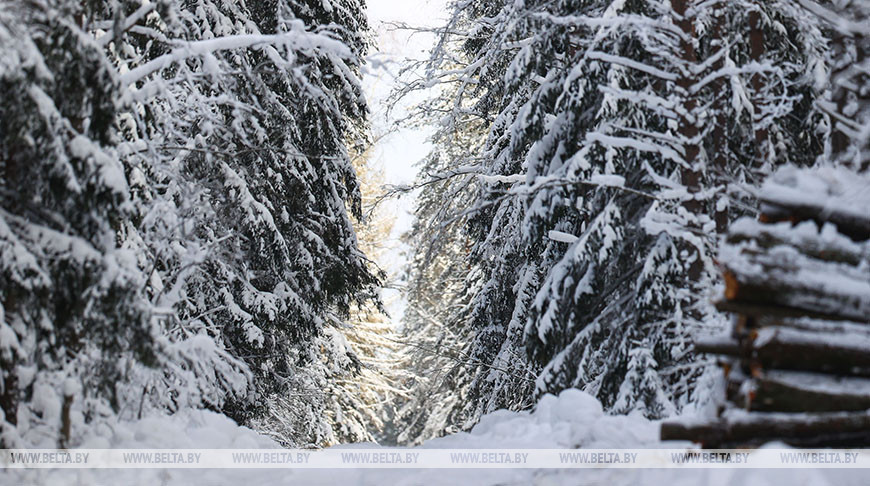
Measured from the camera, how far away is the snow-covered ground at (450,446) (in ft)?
15.2

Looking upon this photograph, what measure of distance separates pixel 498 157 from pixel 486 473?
21.9 ft

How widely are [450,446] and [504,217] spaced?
6076 mm

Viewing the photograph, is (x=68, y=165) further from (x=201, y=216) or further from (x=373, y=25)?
(x=373, y=25)

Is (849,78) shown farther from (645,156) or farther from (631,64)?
(645,156)

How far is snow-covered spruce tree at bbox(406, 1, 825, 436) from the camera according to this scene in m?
6.72

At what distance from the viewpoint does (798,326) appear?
3963 millimetres

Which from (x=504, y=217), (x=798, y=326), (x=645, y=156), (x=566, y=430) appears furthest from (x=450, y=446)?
(x=504, y=217)

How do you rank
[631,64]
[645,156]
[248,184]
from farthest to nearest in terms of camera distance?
[248,184]
[645,156]
[631,64]

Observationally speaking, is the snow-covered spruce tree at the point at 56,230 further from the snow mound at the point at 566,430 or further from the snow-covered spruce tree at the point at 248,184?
the snow mound at the point at 566,430

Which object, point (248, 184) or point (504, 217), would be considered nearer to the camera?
point (248, 184)

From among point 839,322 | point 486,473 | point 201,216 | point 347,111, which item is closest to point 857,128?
point 839,322

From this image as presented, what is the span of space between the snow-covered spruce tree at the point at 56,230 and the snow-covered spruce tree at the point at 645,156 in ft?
12.4

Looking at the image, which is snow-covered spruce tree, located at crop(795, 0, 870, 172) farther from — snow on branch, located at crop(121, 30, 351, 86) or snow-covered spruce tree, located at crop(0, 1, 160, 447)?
snow-covered spruce tree, located at crop(0, 1, 160, 447)

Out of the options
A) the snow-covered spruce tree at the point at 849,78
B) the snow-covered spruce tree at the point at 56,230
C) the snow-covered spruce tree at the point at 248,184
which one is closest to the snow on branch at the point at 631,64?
the snow-covered spruce tree at the point at 849,78
